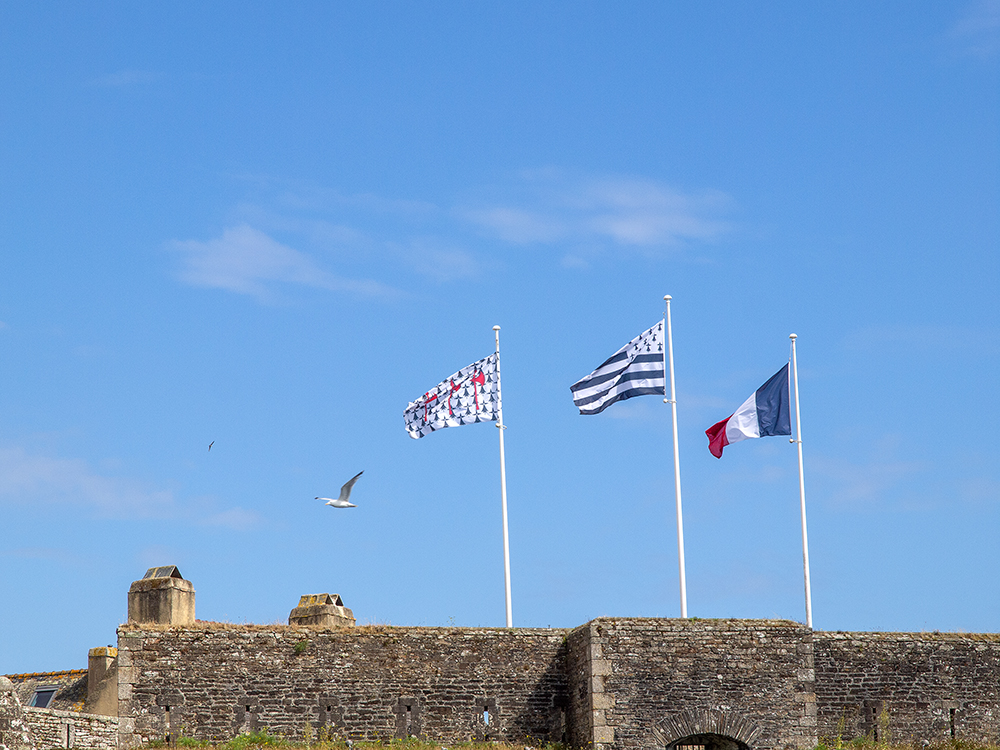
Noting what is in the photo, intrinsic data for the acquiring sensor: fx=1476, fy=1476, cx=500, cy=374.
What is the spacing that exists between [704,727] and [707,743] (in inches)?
57.8

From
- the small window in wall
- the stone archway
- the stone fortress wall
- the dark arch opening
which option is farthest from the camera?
the small window in wall

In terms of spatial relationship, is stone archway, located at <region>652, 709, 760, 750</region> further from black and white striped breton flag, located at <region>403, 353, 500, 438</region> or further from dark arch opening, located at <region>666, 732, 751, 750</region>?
black and white striped breton flag, located at <region>403, 353, 500, 438</region>

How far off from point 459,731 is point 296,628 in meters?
4.44

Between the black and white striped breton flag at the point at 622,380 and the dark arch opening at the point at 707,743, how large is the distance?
28.2 ft

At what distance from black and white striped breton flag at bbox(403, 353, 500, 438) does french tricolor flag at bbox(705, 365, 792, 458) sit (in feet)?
18.7

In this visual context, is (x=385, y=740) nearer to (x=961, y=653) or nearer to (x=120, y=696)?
(x=120, y=696)

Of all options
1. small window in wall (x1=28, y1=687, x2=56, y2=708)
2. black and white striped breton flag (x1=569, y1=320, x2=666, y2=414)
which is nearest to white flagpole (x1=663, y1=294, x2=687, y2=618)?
black and white striped breton flag (x1=569, y1=320, x2=666, y2=414)

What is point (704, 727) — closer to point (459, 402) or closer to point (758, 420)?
point (758, 420)

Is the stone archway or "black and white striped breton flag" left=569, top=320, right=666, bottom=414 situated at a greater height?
"black and white striped breton flag" left=569, top=320, right=666, bottom=414

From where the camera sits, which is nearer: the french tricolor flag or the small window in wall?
the french tricolor flag

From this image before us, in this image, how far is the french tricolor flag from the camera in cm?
3759

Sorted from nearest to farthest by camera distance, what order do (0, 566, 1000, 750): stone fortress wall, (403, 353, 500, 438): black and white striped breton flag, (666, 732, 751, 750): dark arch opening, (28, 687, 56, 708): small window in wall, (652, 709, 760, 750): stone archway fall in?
1. (652, 709, 760, 750): stone archway
2. (0, 566, 1000, 750): stone fortress wall
3. (666, 732, 751, 750): dark arch opening
4. (403, 353, 500, 438): black and white striped breton flag
5. (28, 687, 56, 708): small window in wall

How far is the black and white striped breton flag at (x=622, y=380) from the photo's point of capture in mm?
37656

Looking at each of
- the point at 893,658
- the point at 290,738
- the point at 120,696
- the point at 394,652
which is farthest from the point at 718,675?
the point at 120,696
